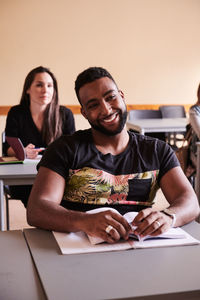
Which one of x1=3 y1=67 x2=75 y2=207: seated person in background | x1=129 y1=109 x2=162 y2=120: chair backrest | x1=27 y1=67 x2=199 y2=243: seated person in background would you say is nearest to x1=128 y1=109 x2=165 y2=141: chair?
x1=129 y1=109 x2=162 y2=120: chair backrest

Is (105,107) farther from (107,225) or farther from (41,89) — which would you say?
(41,89)

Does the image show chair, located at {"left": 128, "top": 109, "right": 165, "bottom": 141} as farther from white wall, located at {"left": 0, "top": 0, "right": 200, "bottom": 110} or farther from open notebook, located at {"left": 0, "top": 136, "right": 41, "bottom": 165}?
open notebook, located at {"left": 0, "top": 136, "right": 41, "bottom": 165}

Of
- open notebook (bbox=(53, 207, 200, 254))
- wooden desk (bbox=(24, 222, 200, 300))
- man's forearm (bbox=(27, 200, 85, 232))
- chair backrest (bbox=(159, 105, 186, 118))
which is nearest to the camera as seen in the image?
wooden desk (bbox=(24, 222, 200, 300))

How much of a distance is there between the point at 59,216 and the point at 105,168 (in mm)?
319

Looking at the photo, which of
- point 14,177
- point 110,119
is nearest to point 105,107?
point 110,119

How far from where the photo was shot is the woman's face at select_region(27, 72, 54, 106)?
125 inches

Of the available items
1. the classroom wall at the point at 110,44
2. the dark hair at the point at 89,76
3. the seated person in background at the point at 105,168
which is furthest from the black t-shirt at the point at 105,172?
the classroom wall at the point at 110,44

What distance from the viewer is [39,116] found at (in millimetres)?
3201

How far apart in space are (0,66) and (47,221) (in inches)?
213

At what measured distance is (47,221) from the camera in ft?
4.53

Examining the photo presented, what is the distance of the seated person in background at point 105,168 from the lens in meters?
1.52

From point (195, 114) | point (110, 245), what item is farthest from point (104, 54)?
point (110, 245)

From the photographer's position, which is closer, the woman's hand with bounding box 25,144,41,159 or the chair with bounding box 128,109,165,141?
the woman's hand with bounding box 25,144,41,159

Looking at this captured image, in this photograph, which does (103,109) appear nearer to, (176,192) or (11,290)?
(176,192)
